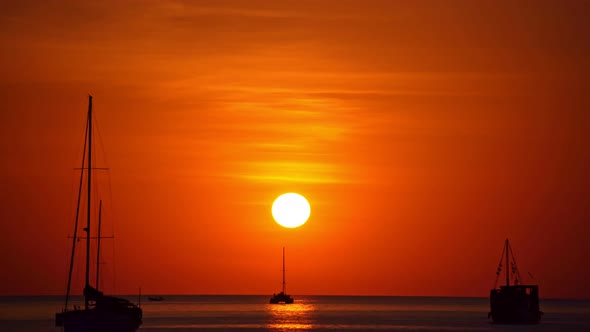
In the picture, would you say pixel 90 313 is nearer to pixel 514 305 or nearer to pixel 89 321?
pixel 89 321

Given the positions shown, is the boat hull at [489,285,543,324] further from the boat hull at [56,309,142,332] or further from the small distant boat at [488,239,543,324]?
the boat hull at [56,309,142,332]

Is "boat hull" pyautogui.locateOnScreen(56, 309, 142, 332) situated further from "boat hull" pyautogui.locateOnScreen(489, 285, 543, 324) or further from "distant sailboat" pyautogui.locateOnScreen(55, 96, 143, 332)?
"boat hull" pyautogui.locateOnScreen(489, 285, 543, 324)

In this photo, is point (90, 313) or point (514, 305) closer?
point (90, 313)

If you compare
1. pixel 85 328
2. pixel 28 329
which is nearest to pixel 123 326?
pixel 85 328

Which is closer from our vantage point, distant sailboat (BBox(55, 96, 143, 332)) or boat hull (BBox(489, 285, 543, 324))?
distant sailboat (BBox(55, 96, 143, 332))

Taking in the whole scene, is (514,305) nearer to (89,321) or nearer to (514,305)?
(514,305)

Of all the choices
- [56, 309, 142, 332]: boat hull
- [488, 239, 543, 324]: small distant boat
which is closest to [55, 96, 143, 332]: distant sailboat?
[56, 309, 142, 332]: boat hull

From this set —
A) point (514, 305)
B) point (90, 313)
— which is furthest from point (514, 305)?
point (90, 313)

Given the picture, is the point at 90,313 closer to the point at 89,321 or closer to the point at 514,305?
the point at 89,321

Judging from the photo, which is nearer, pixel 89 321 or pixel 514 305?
pixel 89 321

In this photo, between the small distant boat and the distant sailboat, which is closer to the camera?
the distant sailboat

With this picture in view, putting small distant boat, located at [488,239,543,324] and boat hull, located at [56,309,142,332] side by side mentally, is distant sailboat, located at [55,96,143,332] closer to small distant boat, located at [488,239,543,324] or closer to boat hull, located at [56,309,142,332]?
boat hull, located at [56,309,142,332]

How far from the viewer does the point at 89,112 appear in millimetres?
89188

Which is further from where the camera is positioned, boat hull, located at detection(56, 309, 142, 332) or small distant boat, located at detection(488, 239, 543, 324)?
small distant boat, located at detection(488, 239, 543, 324)
